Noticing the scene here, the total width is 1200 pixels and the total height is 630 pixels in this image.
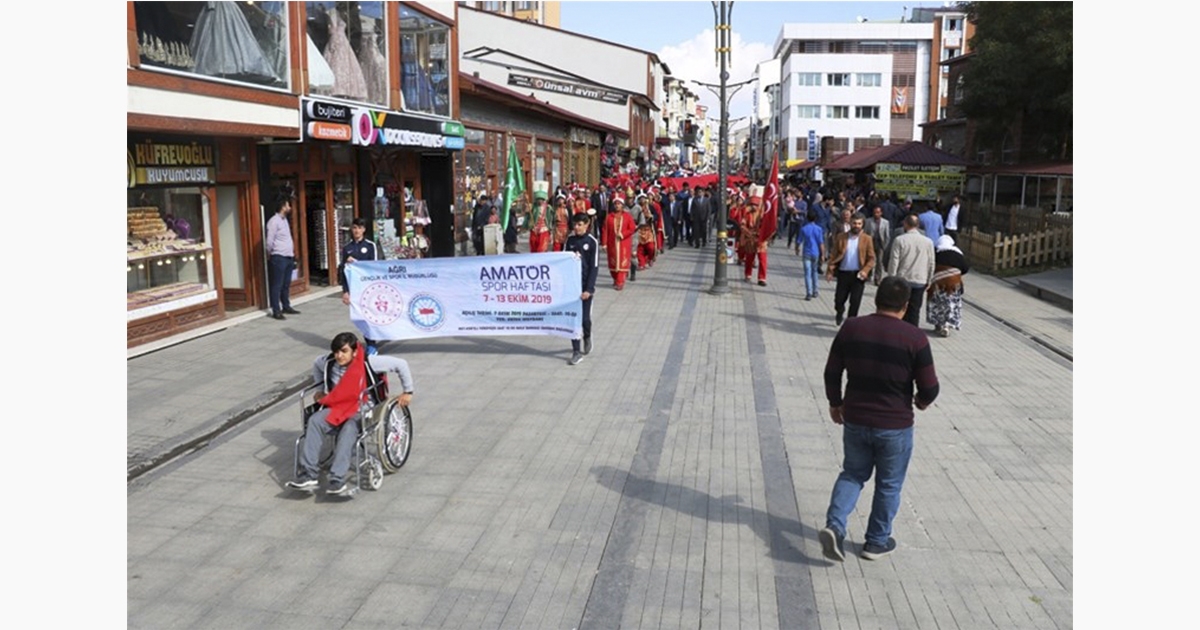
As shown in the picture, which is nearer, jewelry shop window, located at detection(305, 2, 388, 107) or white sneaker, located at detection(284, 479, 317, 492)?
white sneaker, located at detection(284, 479, 317, 492)

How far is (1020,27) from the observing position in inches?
1135

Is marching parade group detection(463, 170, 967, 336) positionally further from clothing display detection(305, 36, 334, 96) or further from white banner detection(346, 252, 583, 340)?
clothing display detection(305, 36, 334, 96)

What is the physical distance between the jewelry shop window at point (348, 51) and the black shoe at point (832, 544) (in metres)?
12.3

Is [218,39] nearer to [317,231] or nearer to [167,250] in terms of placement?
[167,250]

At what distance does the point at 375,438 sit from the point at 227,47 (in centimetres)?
801

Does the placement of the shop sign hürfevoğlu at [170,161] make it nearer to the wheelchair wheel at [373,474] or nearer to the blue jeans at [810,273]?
the wheelchair wheel at [373,474]

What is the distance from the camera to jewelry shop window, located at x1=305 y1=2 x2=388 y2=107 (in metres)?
15.8

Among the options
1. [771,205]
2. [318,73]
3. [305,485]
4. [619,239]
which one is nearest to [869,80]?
[771,205]

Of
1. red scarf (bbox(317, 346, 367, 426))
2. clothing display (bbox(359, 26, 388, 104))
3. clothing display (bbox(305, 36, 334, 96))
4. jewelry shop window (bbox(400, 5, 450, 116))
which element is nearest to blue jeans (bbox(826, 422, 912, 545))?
red scarf (bbox(317, 346, 367, 426))

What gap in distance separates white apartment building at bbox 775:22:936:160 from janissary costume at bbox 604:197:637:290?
6434 cm

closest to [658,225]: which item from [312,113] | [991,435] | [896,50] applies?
[312,113]

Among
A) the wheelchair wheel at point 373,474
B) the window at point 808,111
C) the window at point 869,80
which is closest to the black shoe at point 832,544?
the wheelchair wheel at point 373,474

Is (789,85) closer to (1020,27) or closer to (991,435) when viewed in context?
(1020,27)

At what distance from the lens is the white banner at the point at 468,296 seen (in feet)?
36.9
